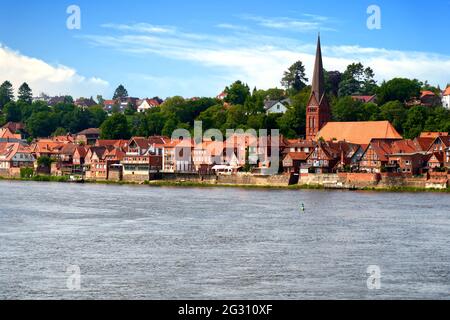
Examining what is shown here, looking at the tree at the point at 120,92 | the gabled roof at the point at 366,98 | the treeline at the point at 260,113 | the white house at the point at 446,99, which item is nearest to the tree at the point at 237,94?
the treeline at the point at 260,113

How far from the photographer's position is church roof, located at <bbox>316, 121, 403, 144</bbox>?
71875mm

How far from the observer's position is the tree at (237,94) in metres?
105

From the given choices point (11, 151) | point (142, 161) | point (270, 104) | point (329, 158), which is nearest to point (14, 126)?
point (11, 151)

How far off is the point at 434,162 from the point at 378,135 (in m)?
11.7

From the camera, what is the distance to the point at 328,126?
77.9 meters

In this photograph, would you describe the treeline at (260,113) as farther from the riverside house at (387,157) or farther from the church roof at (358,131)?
the riverside house at (387,157)

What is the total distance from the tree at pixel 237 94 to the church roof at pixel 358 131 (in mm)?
28100

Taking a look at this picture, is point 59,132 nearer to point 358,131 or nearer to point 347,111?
point 347,111

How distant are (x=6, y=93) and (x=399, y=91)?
73211 millimetres

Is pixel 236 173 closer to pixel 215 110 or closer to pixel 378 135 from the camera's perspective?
pixel 378 135

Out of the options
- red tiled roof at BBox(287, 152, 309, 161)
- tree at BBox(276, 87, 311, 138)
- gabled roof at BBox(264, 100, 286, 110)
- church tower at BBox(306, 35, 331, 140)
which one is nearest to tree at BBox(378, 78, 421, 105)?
gabled roof at BBox(264, 100, 286, 110)

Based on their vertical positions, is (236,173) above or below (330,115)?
below
